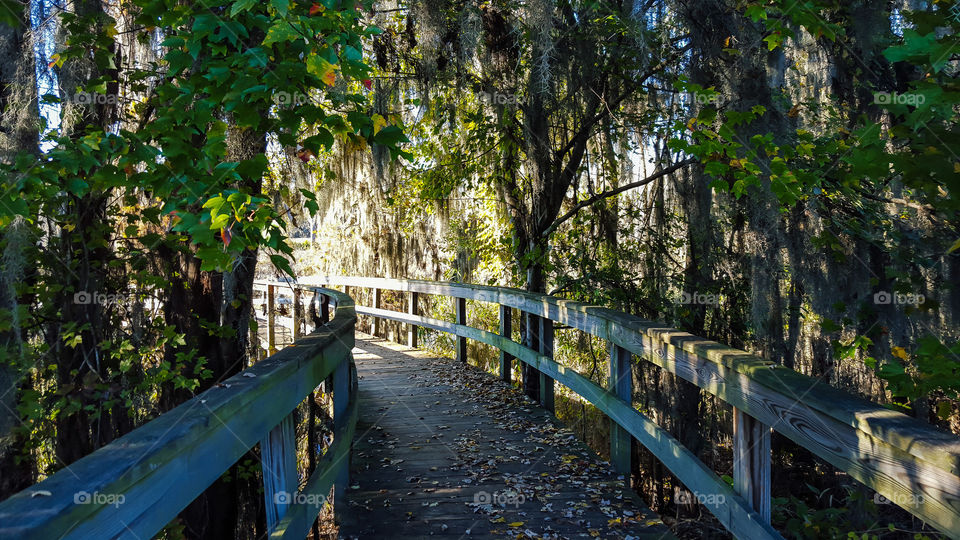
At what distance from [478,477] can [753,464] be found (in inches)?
84.1

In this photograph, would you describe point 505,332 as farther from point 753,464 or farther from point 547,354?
point 753,464

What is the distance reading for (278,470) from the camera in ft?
8.47

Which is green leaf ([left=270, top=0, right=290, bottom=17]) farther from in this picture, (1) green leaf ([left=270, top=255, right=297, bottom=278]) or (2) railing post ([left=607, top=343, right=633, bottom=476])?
(2) railing post ([left=607, top=343, right=633, bottom=476])

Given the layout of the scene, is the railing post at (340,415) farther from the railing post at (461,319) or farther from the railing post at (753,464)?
the railing post at (461,319)

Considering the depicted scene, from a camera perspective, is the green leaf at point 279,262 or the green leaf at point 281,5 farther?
the green leaf at point 279,262

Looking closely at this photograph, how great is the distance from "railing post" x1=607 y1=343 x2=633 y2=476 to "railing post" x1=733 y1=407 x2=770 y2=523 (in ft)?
4.32

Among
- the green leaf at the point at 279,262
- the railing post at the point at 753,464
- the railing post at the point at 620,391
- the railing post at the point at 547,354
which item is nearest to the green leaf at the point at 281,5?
the green leaf at the point at 279,262

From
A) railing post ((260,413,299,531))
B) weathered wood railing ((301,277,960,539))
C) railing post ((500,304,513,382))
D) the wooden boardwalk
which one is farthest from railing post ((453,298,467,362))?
railing post ((260,413,299,531))

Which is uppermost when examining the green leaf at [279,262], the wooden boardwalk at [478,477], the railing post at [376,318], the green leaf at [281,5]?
the green leaf at [281,5]

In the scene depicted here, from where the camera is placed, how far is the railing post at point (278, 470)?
2.50 m

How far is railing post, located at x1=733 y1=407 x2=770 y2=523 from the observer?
2.43 m

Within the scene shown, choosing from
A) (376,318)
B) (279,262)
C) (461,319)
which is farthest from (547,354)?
(376,318)

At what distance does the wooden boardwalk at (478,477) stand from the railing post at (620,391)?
116 millimetres

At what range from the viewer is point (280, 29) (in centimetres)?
262
